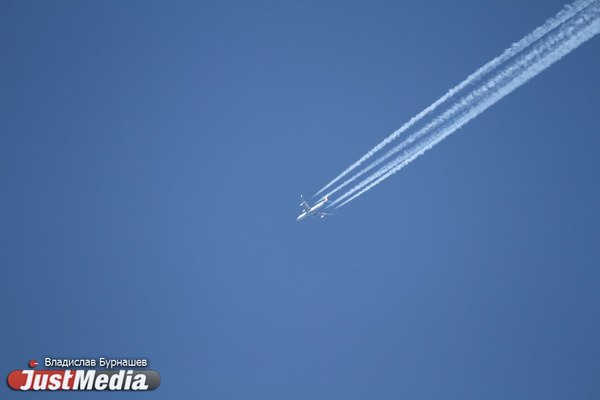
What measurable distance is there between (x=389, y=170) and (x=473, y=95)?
6004mm

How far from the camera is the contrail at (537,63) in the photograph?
934 inches

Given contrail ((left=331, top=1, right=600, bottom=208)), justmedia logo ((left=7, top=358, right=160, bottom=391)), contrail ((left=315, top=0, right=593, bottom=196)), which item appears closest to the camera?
contrail ((left=331, top=1, right=600, bottom=208))

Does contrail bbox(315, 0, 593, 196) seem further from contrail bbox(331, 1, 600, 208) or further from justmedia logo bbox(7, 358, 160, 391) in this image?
justmedia logo bbox(7, 358, 160, 391)

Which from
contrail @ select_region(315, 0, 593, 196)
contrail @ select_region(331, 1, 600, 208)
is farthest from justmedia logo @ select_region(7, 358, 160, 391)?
contrail @ select_region(315, 0, 593, 196)

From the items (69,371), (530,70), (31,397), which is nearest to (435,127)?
(530,70)

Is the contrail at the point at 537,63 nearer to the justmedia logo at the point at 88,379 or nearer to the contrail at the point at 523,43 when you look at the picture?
the contrail at the point at 523,43

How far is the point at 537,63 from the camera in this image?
25.7 m

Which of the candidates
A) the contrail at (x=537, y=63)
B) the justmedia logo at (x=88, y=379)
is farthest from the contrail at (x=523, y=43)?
the justmedia logo at (x=88, y=379)

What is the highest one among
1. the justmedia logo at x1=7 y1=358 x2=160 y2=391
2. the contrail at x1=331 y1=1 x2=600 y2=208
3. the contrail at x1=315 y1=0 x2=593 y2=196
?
the contrail at x1=315 y1=0 x2=593 y2=196

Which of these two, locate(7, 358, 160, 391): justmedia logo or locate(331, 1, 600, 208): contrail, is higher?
locate(331, 1, 600, 208): contrail

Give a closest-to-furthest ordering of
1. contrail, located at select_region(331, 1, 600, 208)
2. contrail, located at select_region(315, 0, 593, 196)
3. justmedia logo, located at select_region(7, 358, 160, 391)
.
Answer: contrail, located at select_region(331, 1, 600, 208), contrail, located at select_region(315, 0, 593, 196), justmedia logo, located at select_region(7, 358, 160, 391)

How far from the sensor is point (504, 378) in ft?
132

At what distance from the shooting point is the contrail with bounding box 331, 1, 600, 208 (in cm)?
2373

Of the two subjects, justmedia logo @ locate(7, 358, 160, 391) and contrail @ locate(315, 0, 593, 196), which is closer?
contrail @ locate(315, 0, 593, 196)
